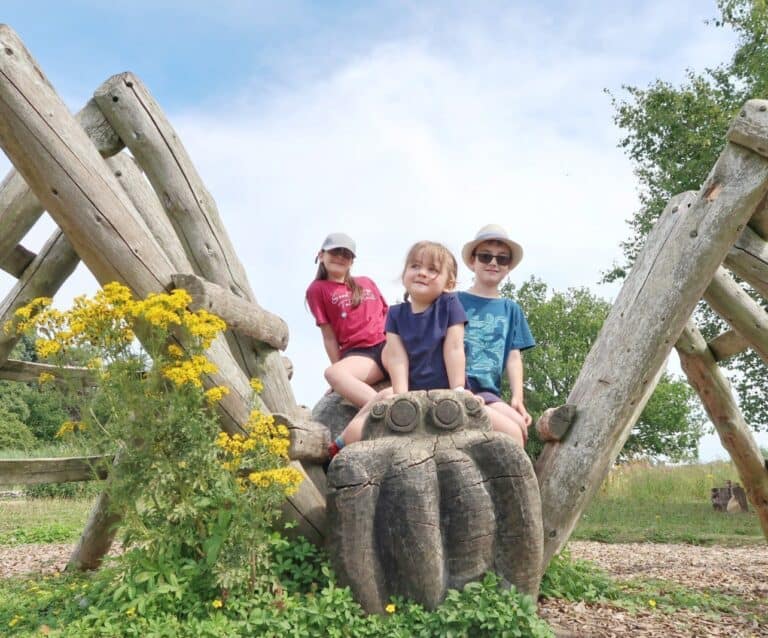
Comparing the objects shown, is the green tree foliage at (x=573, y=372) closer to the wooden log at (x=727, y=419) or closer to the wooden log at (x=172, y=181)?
the wooden log at (x=727, y=419)

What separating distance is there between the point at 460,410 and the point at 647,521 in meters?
11.2

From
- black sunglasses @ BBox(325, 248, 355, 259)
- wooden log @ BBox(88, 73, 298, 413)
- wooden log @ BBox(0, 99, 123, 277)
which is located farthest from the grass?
wooden log @ BBox(0, 99, 123, 277)

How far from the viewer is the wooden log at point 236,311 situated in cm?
426

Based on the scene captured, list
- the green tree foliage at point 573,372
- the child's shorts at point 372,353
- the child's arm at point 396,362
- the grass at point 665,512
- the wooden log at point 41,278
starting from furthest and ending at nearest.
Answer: the green tree foliage at point 573,372 < the grass at point 665,512 < the wooden log at point 41,278 < the child's shorts at point 372,353 < the child's arm at point 396,362

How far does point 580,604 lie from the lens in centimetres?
518

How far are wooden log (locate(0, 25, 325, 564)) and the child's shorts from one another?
103 cm

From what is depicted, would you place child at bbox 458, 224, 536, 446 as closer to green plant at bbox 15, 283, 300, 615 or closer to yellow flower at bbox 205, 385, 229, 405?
green plant at bbox 15, 283, 300, 615

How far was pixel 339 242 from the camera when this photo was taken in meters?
5.31

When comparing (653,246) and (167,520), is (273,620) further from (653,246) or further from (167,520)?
(653,246)

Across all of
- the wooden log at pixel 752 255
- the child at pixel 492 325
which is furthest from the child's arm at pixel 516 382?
the wooden log at pixel 752 255

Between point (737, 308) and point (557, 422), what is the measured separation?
2.18 meters

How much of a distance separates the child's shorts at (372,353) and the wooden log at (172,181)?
49 centimetres

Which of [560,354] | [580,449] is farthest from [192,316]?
[560,354]

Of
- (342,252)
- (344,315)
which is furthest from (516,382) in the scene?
(342,252)
